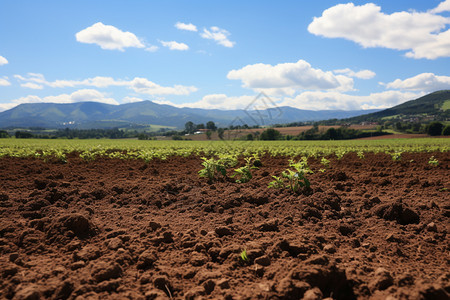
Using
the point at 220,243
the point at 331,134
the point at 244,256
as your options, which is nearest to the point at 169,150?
the point at 220,243

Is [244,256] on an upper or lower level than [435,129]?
lower

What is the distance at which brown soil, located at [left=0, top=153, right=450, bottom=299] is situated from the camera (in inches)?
85.1

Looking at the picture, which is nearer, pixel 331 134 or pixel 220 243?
pixel 220 243

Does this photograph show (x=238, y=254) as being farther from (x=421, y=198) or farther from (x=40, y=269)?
(x=421, y=198)

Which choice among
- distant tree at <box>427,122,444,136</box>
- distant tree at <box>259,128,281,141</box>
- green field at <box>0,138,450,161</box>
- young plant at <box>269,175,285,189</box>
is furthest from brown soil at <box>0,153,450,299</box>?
distant tree at <box>427,122,444,136</box>

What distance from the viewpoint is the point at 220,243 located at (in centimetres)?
296

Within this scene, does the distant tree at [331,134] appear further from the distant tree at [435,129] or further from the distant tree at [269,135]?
the distant tree at [435,129]

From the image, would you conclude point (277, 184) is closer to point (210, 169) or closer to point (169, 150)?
point (210, 169)

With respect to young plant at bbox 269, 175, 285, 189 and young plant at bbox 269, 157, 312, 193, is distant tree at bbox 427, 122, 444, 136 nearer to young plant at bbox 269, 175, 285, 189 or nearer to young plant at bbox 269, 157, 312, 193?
young plant at bbox 269, 157, 312, 193

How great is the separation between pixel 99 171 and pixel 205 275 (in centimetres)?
624

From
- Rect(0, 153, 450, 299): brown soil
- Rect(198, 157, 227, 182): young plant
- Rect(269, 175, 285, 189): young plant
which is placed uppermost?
Rect(198, 157, 227, 182): young plant

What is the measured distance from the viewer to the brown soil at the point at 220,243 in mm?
2162

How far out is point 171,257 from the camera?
2740 millimetres

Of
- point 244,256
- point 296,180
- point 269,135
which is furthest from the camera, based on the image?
point 269,135
